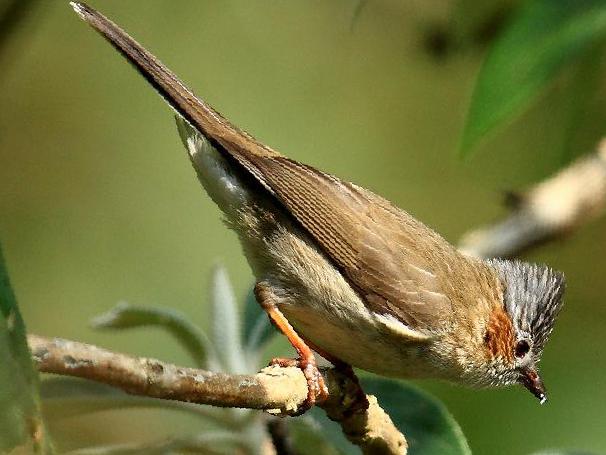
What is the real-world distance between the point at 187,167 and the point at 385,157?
1190mm

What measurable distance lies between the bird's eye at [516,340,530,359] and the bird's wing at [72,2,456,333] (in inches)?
12.8

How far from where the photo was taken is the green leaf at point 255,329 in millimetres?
3113

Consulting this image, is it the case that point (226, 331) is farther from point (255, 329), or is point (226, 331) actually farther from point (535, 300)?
point (535, 300)

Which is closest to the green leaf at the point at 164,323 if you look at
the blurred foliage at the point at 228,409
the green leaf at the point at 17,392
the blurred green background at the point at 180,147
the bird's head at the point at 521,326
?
the blurred foliage at the point at 228,409

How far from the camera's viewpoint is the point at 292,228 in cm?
311

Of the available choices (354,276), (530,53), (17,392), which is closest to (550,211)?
(530,53)

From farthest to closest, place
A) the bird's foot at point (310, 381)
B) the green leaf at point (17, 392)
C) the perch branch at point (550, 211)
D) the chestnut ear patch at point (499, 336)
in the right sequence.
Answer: the perch branch at point (550, 211)
the chestnut ear patch at point (499, 336)
the bird's foot at point (310, 381)
the green leaf at point (17, 392)

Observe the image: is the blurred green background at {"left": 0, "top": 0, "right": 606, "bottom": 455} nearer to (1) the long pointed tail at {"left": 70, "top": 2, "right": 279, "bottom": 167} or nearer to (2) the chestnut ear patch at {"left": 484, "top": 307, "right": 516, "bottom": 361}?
(2) the chestnut ear patch at {"left": 484, "top": 307, "right": 516, "bottom": 361}

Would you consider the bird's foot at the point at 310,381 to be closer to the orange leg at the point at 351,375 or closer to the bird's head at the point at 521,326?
the orange leg at the point at 351,375

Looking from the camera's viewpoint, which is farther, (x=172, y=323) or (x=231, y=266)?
(x=231, y=266)

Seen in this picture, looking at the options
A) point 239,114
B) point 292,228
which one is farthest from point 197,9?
point 292,228

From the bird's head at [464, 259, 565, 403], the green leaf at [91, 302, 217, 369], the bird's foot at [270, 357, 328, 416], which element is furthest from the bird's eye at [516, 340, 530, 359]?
the green leaf at [91, 302, 217, 369]

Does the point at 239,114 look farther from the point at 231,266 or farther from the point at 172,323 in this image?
the point at 172,323

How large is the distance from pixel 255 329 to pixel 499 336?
0.84 m
